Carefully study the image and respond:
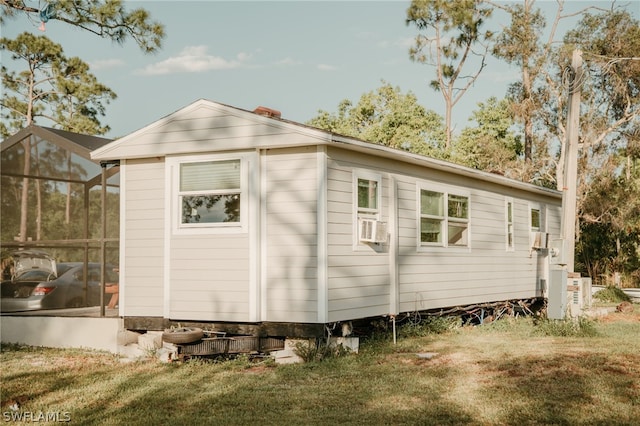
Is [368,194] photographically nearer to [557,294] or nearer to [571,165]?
[557,294]

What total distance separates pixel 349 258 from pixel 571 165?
550 centimetres

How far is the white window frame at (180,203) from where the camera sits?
966cm

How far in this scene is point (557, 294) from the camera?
1175 cm

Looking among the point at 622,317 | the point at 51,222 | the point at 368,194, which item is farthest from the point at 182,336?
the point at 622,317

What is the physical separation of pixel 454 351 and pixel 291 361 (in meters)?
2.25

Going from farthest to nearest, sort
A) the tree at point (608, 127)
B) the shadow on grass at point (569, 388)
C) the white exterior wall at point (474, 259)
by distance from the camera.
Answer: the tree at point (608, 127) → the white exterior wall at point (474, 259) → the shadow on grass at point (569, 388)

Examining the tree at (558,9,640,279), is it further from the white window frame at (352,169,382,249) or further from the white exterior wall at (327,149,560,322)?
the white window frame at (352,169,382,249)

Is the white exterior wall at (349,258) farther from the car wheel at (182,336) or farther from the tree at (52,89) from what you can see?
the tree at (52,89)

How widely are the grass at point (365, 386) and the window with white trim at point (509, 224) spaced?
13.9ft

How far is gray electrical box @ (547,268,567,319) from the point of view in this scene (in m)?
11.6

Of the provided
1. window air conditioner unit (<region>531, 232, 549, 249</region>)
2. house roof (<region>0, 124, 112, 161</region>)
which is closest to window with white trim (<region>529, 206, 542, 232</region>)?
window air conditioner unit (<region>531, 232, 549, 249</region>)

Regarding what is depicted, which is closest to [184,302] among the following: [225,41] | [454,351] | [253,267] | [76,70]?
[253,267]

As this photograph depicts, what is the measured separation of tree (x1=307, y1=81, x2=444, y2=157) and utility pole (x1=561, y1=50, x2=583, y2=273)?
52.0 feet

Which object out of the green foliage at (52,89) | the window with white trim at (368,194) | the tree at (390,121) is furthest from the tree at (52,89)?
the window with white trim at (368,194)
